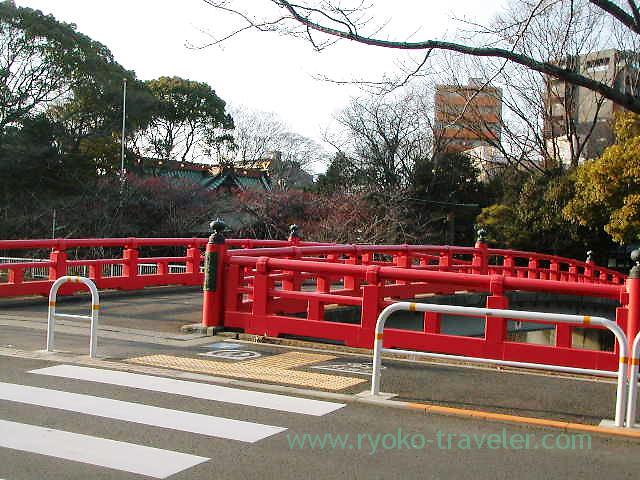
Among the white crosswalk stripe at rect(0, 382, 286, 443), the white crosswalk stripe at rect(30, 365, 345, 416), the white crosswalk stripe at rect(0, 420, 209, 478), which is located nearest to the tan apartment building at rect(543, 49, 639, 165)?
the white crosswalk stripe at rect(30, 365, 345, 416)

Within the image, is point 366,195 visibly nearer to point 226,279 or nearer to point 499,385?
point 226,279

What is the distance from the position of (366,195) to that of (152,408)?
3121 centimetres

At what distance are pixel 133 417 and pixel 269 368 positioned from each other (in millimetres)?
2577

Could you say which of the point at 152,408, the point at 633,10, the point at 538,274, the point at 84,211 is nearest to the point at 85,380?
the point at 152,408

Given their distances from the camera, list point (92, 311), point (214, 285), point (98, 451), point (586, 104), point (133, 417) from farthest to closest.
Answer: point (586, 104), point (214, 285), point (92, 311), point (133, 417), point (98, 451)

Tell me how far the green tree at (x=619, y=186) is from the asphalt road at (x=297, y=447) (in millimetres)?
23331

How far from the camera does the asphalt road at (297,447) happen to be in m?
5.57

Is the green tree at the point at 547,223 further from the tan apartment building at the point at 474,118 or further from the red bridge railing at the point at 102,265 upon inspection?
the red bridge railing at the point at 102,265

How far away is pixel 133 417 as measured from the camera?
22.9 ft

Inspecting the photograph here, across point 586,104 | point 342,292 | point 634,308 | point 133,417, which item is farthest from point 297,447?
point 586,104

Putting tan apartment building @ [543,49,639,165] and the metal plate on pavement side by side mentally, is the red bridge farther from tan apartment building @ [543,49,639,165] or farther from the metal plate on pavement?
tan apartment building @ [543,49,639,165]

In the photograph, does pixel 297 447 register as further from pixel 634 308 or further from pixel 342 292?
pixel 342 292

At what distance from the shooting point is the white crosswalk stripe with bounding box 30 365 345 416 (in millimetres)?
7516

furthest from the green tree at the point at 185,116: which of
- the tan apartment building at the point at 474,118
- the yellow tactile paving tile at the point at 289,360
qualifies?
the yellow tactile paving tile at the point at 289,360
